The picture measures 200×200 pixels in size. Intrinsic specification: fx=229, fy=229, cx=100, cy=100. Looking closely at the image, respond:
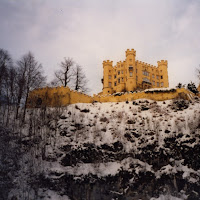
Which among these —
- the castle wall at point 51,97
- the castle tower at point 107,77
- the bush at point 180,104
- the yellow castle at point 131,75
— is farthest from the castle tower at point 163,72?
the castle wall at point 51,97

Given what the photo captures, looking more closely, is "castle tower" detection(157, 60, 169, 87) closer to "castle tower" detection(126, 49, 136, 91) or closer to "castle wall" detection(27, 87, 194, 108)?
"castle tower" detection(126, 49, 136, 91)

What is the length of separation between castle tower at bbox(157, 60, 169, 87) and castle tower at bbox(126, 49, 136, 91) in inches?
277

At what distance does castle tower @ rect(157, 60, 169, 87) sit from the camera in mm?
49412

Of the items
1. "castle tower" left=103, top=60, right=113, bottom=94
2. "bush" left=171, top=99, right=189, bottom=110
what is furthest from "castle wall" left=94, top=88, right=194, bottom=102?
"castle tower" left=103, top=60, right=113, bottom=94

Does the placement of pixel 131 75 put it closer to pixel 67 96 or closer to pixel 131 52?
pixel 131 52

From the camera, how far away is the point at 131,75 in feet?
151

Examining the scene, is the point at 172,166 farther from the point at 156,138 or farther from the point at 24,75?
the point at 24,75

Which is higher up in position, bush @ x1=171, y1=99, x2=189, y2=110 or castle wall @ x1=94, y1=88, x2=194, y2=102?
castle wall @ x1=94, y1=88, x2=194, y2=102

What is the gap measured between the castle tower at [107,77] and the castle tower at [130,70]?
4258 millimetres

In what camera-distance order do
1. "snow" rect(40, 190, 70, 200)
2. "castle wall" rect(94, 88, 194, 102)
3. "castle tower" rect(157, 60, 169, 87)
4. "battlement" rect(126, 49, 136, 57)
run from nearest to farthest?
"snow" rect(40, 190, 70, 200) < "castle wall" rect(94, 88, 194, 102) < "battlement" rect(126, 49, 136, 57) < "castle tower" rect(157, 60, 169, 87)

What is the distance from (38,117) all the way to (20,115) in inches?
106

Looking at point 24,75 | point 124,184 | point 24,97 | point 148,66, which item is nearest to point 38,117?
point 24,97

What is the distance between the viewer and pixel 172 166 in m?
22.4

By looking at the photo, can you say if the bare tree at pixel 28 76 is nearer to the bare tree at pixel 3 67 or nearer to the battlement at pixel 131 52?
the bare tree at pixel 3 67
